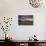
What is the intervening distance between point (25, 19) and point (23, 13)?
0.21 m

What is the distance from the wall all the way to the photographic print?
0.32 feet

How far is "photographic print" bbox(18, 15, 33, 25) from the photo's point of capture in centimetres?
397

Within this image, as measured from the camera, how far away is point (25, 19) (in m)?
3.98

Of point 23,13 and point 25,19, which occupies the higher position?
point 23,13

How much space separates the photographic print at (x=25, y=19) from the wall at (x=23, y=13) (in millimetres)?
98

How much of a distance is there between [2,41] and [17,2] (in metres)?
1.34

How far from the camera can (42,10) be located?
13.0 feet

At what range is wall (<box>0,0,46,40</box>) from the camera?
12.9 ft

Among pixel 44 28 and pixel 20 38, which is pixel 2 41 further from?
pixel 44 28

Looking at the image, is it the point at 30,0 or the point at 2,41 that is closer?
the point at 2,41

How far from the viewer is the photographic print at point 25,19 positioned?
3.97 metres

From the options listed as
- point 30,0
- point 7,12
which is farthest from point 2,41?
point 30,0

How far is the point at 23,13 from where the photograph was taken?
3969 mm

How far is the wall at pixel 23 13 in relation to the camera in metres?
3.93
